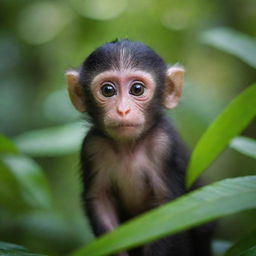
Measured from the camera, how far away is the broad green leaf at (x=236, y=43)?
10.8 feet

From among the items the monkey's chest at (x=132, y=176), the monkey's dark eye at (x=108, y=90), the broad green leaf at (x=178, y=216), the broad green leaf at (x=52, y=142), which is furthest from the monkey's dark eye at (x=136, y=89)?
the broad green leaf at (x=178, y=216)

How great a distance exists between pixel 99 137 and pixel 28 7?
17.1 feet

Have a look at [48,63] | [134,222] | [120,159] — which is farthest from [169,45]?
[134,222]

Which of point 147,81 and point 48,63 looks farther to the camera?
point 48,63

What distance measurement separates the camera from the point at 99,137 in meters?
3.93

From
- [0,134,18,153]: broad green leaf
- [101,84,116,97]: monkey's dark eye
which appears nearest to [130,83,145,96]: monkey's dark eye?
[101,84,116,97]: monkey's dark eye

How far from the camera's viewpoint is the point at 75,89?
3.99 m

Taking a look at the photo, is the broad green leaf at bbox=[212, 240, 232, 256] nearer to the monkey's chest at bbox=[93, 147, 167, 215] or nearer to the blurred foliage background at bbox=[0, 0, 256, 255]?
the monkey's chest at bbox=[93, 147, 167, 215]

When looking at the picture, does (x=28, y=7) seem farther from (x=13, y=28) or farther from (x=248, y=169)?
(x=248, y=169)

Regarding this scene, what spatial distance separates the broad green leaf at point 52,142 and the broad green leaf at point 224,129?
1939 mm

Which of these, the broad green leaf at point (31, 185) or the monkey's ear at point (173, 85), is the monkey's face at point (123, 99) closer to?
the monkey's ear at point (173, 85)

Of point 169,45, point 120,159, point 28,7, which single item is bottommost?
point 120,159

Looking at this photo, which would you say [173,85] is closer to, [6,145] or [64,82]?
[6,145]

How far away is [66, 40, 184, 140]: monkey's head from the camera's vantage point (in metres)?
3.54
